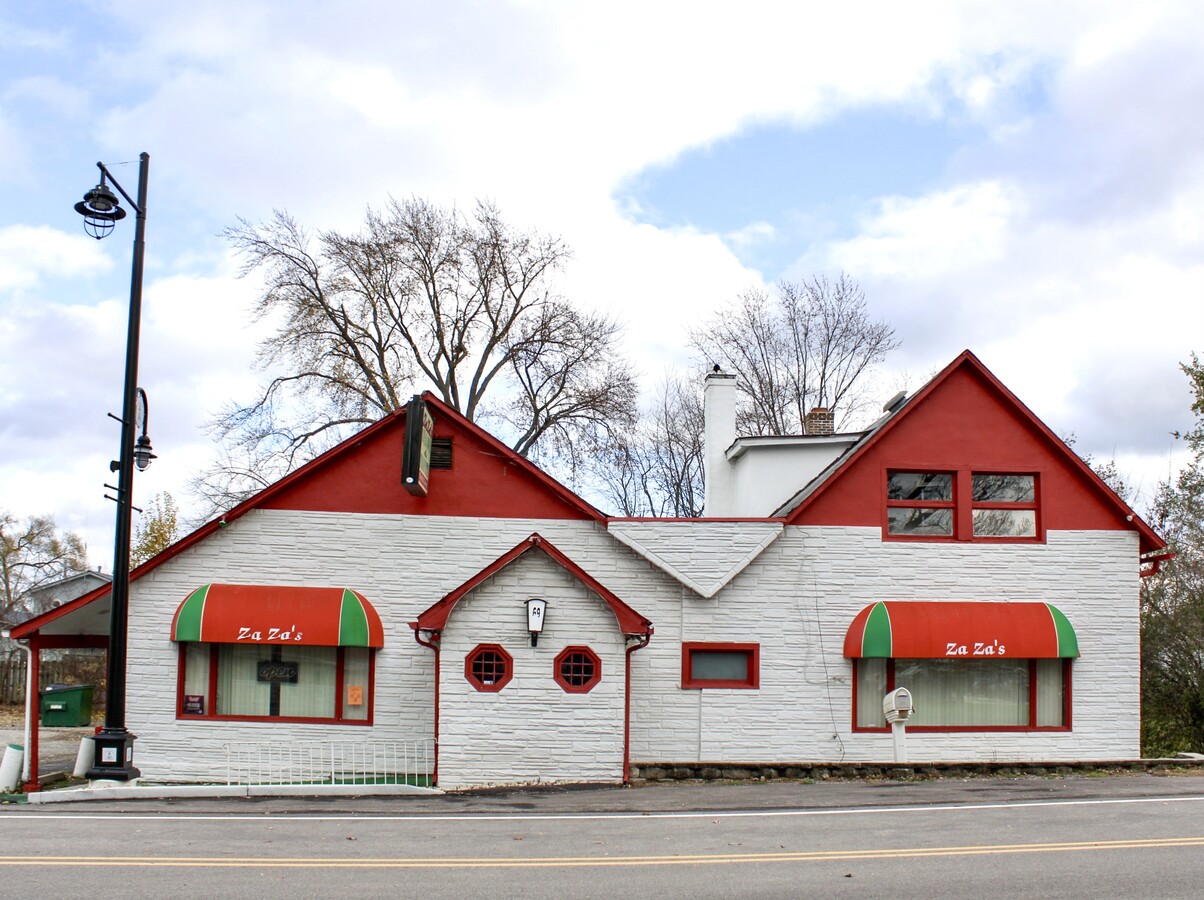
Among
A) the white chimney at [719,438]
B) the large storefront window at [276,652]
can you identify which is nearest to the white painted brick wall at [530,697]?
the large storefront window at [276,652]

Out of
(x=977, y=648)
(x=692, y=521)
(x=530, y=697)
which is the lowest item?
(x=530, y=697)

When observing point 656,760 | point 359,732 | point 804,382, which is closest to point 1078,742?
point 656,760

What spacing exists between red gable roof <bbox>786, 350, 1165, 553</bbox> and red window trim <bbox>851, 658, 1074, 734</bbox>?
232 cm

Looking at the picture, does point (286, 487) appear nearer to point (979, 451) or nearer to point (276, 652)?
point (276, 652)

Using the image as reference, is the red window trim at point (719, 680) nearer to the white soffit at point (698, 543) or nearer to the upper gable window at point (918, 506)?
the white soffit at point (698, 543)

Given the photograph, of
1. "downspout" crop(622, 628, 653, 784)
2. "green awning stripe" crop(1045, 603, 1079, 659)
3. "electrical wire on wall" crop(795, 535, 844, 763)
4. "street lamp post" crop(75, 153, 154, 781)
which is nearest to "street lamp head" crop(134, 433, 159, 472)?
"street lamp post" crop(75, 153, 154, 781)

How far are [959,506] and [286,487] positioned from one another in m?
10.8

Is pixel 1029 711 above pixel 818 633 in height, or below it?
below

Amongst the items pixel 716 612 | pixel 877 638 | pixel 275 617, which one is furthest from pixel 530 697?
pixel 877 638

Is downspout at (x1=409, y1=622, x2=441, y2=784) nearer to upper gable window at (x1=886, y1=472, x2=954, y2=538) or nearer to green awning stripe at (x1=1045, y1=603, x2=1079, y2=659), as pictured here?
upper gable window at (x1=886, y1=472, x2=954, y2=538)

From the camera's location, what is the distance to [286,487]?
17.4 meters

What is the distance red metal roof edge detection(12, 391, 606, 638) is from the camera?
16719 millimetres

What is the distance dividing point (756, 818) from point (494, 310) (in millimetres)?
28422

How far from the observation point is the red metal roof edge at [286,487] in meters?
16.7
